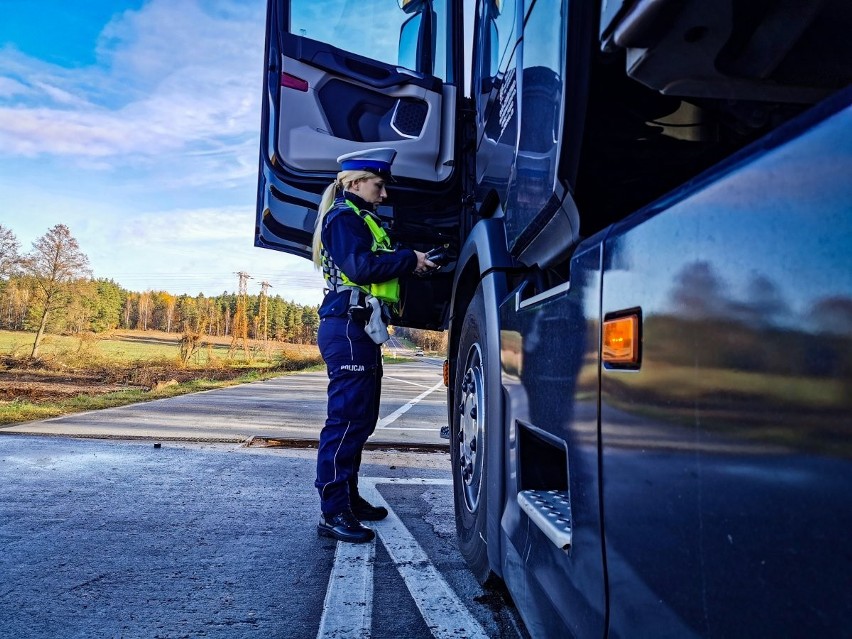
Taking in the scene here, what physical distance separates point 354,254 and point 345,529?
133 centimetres

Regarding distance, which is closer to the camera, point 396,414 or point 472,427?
point 472,427

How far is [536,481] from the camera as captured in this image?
1.91 m

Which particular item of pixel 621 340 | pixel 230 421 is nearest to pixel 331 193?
pixel 621 340

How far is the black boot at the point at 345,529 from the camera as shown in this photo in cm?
328

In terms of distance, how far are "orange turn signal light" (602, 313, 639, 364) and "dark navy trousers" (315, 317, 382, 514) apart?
2.32 m

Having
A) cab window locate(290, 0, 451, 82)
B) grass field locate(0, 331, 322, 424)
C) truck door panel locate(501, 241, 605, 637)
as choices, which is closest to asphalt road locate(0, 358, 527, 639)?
truck door panel locate(501, 241, 605, 637)

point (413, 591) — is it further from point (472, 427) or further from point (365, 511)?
point (365, 511)

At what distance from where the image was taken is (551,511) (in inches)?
64.5

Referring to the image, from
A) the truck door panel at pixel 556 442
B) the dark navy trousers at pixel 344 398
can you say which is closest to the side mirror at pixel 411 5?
the dark navy trousers at pixel 344 398

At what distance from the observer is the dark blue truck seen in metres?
0.72

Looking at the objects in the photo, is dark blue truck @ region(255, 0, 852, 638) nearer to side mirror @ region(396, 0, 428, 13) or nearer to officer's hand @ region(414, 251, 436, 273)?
officer's hand @ region(414, 251, 436, 273)

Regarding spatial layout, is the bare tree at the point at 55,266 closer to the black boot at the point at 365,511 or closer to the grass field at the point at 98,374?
the grass field at the point at 98,374

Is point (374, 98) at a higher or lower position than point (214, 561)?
higher

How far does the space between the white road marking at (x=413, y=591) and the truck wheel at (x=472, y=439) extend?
0.16 metres
